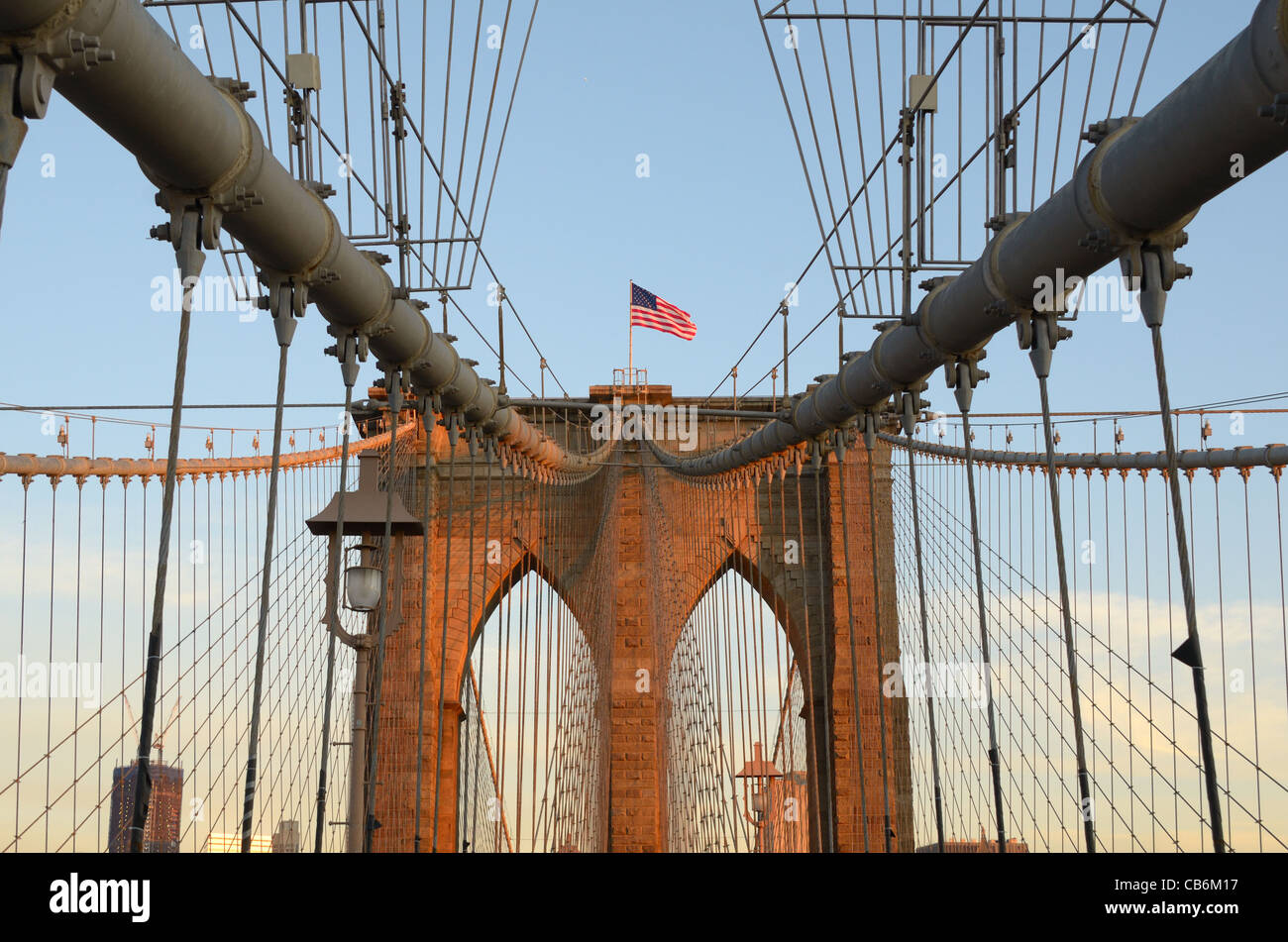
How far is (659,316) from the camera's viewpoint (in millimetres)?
21453

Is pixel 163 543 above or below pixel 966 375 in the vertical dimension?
below

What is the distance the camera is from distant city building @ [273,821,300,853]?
1439 cm

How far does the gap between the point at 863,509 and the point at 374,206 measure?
46.2 ft

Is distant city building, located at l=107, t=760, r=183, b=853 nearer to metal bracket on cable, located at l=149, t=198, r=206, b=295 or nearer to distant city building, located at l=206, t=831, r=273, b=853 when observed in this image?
distant city building, located at l=206, t=831, r=273, b=853

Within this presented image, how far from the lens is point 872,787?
19.3 metres

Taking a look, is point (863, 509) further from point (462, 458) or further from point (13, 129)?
point (13, 129)

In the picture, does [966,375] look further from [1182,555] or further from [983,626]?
[1182,555]

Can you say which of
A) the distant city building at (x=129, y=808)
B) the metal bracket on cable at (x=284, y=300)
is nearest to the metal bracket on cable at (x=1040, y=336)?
the metal bracket on cable at (x=284, y=300)

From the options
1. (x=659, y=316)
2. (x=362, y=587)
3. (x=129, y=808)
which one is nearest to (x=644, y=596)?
(x=659, y=316)

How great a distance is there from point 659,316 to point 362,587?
12.0 metres

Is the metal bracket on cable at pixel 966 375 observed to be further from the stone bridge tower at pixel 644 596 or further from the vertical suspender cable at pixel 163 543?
the stone bridge tower at pixel 644 596

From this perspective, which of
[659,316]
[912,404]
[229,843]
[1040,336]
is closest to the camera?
[1040,336]

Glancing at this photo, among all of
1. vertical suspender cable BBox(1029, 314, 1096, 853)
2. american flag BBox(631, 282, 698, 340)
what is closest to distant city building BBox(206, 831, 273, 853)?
vertical suspender cable BBox(1029, 314, 1096, 853)
